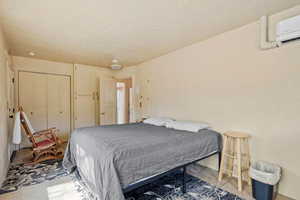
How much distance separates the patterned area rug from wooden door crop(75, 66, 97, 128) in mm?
2099

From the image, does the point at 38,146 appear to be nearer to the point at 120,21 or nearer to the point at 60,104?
the point at 60,104

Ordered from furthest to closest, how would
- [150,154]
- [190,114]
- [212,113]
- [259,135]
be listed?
[190,114]
[212,113]
[259,135]
[150,154]

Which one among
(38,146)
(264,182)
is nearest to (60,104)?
(38,146)

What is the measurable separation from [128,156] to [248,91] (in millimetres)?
1959

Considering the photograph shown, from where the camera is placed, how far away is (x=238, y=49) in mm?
2389

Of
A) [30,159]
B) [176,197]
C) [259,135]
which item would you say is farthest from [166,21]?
[30,159]

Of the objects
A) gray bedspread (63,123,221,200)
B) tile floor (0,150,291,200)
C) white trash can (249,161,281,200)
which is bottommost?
tile floor (0,150,291,200)

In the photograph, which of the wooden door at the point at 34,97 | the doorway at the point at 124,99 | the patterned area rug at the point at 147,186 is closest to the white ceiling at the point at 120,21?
the wooden door at the point at 34,97

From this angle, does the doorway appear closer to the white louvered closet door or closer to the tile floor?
the white louvered closet door

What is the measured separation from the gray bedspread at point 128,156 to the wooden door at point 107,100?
2430mm

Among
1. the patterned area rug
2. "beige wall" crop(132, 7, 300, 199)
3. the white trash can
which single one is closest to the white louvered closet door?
the patterned area rug

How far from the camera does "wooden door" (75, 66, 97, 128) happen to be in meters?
4.65

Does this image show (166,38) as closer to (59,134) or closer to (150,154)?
(150,154)

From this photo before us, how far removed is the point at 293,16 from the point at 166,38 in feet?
5.62
